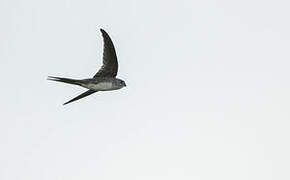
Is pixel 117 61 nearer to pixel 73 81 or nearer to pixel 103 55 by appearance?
pixel 103 55

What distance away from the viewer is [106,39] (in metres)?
44.3

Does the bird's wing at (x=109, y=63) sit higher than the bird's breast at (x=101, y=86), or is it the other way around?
the bird's wing at (x=109, y=63)

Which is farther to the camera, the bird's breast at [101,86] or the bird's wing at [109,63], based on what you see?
the bird's wing at [109,63]

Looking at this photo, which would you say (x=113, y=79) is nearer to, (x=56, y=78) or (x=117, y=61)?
(x=117, y=61)

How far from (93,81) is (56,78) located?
3024mm

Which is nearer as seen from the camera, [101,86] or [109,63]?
[101,86]

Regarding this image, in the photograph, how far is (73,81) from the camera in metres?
42.8

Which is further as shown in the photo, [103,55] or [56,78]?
[103,55]

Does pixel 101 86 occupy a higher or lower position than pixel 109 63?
lower

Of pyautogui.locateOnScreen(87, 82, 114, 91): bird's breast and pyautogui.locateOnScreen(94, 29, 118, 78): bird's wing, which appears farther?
pyautogui.locateOnScreen(94, 29, 118, 78): bird's wing

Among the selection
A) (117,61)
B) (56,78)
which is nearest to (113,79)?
(117,61)

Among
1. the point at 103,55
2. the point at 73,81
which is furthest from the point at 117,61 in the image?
the point at 73,81

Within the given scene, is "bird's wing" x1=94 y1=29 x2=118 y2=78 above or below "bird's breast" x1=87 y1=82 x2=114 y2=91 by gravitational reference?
above

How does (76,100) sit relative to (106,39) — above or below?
below
